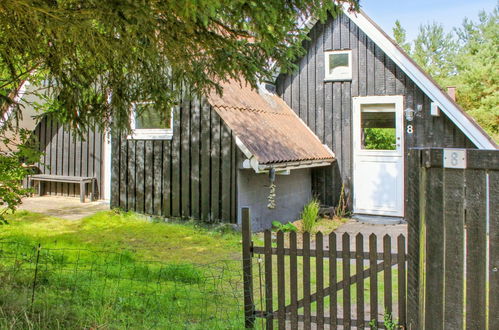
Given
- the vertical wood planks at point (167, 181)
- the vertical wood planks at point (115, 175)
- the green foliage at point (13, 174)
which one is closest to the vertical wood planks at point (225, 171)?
the vertical wood planks at point (167, 181)

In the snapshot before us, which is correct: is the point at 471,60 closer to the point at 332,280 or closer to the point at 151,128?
the point at 151,128

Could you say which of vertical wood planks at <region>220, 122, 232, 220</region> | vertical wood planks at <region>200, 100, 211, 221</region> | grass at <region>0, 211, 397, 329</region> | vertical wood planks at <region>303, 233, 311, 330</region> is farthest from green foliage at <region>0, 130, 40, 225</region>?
vertical wood planks at <region>200, 100, 211, 221</region>

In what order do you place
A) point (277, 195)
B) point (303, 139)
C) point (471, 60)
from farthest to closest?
1. point (471, 60)
2. point (303, 139)
3. point (277, 195)

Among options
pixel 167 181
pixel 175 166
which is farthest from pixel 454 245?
pixel 167 181

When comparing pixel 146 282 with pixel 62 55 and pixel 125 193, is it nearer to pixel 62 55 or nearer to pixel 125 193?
pixel 62 55

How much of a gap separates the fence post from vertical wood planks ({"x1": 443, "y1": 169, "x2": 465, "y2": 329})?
1897mm

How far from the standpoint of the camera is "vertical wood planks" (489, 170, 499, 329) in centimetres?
262

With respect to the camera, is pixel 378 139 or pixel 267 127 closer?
pixel 267 127

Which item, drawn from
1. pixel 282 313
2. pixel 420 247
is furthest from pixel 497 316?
pixel 282 313

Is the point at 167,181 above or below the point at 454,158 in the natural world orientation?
below

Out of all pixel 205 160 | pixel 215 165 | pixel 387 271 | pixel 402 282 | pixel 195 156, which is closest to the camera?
pixel 402 282

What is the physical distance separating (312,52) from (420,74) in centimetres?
292

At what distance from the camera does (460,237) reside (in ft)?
8.92

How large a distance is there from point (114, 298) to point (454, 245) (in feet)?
10.3
